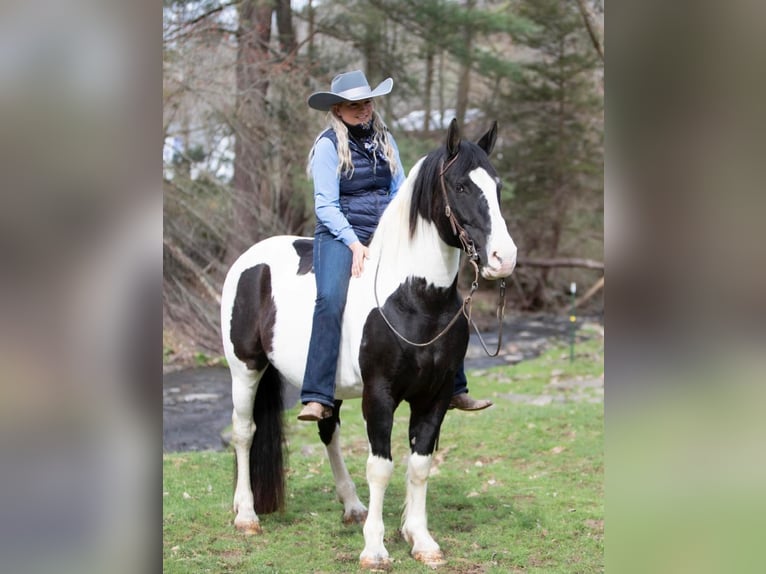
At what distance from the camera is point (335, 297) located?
146 inches

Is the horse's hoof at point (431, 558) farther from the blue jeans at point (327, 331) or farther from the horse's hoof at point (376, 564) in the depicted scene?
the blue jeans at point (327, 331)

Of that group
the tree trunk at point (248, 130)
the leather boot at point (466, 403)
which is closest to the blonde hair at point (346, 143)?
the leather boot at point (466, 403)

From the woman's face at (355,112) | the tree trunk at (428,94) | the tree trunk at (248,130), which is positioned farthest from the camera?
the tree trunk at (428,94)

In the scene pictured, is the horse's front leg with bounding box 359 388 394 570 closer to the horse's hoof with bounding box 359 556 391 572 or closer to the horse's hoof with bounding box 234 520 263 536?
the horse's hoof with bounding box 359 556 391 572

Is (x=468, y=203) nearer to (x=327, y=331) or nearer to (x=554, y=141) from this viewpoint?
(x=327, y=331)

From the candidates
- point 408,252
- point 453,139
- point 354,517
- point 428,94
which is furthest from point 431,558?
point 428,94

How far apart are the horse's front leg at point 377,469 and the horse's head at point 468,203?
32.8 inches

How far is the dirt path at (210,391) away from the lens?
7.31 m

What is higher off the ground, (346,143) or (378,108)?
(378,108)

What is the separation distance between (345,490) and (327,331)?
116cm

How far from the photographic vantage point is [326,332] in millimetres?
3701
